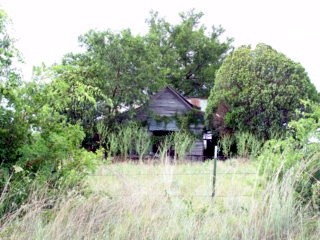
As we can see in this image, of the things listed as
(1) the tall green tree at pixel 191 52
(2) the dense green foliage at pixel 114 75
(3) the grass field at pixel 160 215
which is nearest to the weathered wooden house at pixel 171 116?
(2) the dense green foliage at pixel 114 75

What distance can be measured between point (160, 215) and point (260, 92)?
49.4 feet

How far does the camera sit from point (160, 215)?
4266 mm

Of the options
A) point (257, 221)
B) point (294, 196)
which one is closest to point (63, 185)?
point (257, 221)

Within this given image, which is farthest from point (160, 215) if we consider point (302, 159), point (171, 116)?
point (171, 116)

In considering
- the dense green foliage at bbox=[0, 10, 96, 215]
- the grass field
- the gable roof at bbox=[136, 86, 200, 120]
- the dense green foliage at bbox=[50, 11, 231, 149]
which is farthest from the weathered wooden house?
the dense green foliage at bbox=[0, 10, 96, 215]

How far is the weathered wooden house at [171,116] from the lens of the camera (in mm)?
20734

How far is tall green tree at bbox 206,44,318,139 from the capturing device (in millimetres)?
18312

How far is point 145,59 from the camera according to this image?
64.7 feet

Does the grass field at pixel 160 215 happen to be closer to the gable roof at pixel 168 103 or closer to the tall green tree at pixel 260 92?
the tall green tree at pixel 260 92

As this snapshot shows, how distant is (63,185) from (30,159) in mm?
424

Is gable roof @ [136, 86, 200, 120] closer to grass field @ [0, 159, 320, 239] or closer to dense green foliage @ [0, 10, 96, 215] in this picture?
grass field @ [0, 159, 320, 239]

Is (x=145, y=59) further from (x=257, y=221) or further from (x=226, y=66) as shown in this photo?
(x=257, y=221)

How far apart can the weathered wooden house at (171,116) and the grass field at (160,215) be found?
15.4 meters

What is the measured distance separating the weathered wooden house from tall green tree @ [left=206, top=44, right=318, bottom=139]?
5.41ft
